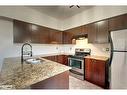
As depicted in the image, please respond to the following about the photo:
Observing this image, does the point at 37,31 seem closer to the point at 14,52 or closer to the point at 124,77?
the point at 14,52

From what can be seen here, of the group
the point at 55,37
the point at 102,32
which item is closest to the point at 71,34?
the point at 55,37

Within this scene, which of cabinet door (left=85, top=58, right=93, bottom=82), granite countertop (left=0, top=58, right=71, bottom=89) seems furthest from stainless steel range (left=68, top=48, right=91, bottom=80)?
granite countertop (left=0, top=58, right=71, bottom=89)

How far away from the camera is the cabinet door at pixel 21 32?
3.04 m

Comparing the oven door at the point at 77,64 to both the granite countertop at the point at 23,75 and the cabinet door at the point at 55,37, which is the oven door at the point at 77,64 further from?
the granite countertop at the point at 23,75

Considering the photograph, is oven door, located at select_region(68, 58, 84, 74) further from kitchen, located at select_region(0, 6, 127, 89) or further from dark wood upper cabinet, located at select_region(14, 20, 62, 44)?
dark wood upper cabinet, located at select_region(14, 20, 62, 44)

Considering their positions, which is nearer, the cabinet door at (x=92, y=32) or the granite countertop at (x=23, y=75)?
the granite countertop at (x=23, y=75)

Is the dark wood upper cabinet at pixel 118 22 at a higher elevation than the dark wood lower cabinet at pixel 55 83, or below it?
higher

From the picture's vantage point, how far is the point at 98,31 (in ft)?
10.0

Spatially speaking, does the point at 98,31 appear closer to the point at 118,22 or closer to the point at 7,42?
the point at 118,22

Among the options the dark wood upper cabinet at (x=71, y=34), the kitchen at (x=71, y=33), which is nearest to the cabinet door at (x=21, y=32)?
the kitchen at (x=71, y=33)

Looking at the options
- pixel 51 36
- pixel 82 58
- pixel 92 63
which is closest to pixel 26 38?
pixel 51 36

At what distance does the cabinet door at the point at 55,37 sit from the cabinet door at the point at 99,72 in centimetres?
198
